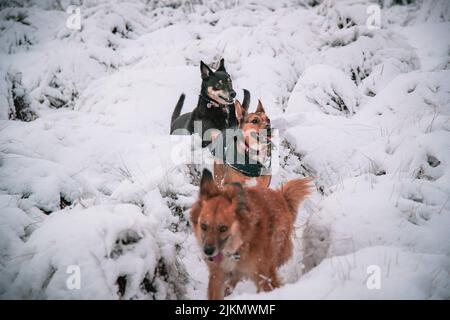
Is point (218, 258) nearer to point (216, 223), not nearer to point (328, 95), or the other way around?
point (216, 223)

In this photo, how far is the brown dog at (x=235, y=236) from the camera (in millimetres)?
2555

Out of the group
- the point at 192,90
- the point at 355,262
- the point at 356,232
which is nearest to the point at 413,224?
the point at 356,232

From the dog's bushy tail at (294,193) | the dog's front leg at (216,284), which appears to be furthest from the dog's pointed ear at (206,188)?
the dog's bushy tail at (294,193)

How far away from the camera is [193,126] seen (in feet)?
20.5

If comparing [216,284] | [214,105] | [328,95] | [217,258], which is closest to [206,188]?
[217,258]

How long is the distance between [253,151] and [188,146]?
1190 millimetres

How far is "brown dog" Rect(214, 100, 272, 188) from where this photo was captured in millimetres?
4527

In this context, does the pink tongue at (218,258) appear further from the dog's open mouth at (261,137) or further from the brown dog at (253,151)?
the dog's open mouth at (261,137)

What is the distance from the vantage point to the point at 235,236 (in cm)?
260

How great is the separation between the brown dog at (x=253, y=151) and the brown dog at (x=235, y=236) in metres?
1.55

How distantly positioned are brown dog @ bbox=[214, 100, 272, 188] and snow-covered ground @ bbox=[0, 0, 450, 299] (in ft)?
2.23

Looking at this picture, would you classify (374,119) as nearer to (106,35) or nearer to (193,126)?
(193,126)

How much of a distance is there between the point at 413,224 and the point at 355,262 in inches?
35.3

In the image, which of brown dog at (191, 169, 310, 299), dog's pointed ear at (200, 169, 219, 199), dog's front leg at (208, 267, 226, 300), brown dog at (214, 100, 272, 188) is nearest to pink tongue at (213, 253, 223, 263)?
brown dog at (191, 169, 310, 299)
